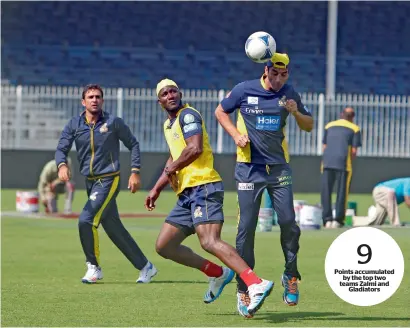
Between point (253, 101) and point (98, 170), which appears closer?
point (253, 101)

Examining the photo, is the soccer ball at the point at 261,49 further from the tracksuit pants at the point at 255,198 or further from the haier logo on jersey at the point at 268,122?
the tracksuit pants at the point at 255,198

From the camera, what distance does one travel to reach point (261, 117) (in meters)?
11.0

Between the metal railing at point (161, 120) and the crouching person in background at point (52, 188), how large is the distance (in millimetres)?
9631

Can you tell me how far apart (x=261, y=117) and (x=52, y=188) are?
490 inches

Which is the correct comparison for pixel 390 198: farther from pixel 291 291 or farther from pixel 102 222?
pixel 291 291

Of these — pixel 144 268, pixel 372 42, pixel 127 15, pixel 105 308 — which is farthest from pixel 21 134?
pixel 105 308

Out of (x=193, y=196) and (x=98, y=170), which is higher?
(x=98, y=170)

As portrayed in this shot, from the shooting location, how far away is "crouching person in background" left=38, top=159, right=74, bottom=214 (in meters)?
23.0

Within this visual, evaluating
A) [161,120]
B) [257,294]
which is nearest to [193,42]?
[161,120]

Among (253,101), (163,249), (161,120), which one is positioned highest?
(161,120)

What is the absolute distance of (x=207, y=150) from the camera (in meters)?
10.9

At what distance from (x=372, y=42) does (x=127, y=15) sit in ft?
25.5

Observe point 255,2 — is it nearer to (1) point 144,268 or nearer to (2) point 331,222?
(2) point 331,222

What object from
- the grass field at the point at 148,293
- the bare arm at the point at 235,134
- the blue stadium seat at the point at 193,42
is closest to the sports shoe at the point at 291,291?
the grass field at the point at 148,293
